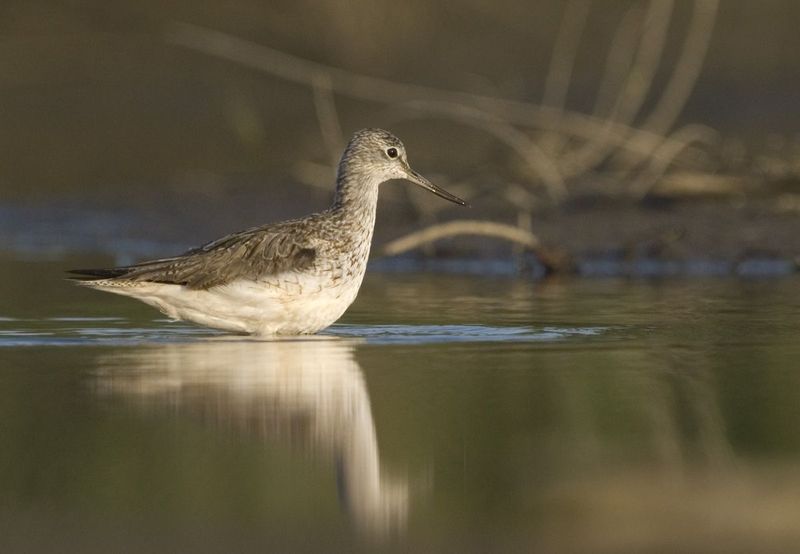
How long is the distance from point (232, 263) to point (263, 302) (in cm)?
36

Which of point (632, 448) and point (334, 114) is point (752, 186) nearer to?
point (334, 114)

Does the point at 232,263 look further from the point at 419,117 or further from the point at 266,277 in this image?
the point at 419,117

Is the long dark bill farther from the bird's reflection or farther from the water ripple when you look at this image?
the bird's reflection

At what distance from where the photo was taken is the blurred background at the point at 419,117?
13953 millimetres

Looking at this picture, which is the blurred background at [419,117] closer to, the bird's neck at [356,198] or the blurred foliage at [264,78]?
the blurred foliage at [264,78]

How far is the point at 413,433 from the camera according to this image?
6.60 m

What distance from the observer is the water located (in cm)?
521

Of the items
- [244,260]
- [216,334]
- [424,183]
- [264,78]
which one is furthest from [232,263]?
[264,78]

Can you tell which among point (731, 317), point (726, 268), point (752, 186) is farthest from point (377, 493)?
point (752, 186)

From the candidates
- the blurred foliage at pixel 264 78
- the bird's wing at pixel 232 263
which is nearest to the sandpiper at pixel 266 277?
the bird's wing at pixel 232 263

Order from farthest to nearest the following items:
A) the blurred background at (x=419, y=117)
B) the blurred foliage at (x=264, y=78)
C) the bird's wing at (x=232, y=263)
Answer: the blurred foliage at (x=264, y=78), the blurred background at (x=419, y=117), the bird's wing at (x=232, y=263)

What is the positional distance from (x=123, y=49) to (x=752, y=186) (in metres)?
9.68

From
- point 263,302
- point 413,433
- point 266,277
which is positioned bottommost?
point 413,433

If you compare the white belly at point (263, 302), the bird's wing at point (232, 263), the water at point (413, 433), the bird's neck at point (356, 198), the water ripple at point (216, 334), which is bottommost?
the water at point (413, 433)
